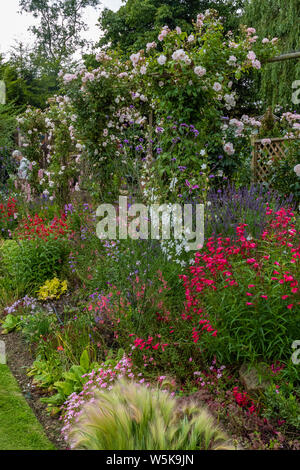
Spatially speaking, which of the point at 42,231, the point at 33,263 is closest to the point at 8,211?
the point at 42,231

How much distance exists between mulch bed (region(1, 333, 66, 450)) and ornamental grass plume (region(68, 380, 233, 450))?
2.19ft

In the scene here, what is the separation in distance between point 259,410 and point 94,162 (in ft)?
17.4

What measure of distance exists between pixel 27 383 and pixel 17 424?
0.57 metres

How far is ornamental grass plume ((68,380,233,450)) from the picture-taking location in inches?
73.9

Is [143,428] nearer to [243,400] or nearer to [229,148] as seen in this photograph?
[243,400]

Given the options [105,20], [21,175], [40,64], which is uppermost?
[105,20]

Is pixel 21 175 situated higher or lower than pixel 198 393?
higher

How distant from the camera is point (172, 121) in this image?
5.36m

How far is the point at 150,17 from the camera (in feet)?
58.3

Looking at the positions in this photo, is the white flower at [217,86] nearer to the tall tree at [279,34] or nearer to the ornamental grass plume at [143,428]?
the ornamental grass plume at [143,428]

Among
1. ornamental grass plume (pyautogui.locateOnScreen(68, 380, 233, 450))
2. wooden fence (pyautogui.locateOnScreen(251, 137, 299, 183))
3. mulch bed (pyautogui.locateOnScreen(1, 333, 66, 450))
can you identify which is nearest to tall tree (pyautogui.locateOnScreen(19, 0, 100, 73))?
wooden fence (pyautogui.locateOnScreen(251, 137, 299, 183))

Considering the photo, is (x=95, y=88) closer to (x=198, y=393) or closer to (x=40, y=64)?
(x=198, y=393)

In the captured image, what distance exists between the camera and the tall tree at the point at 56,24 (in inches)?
974
